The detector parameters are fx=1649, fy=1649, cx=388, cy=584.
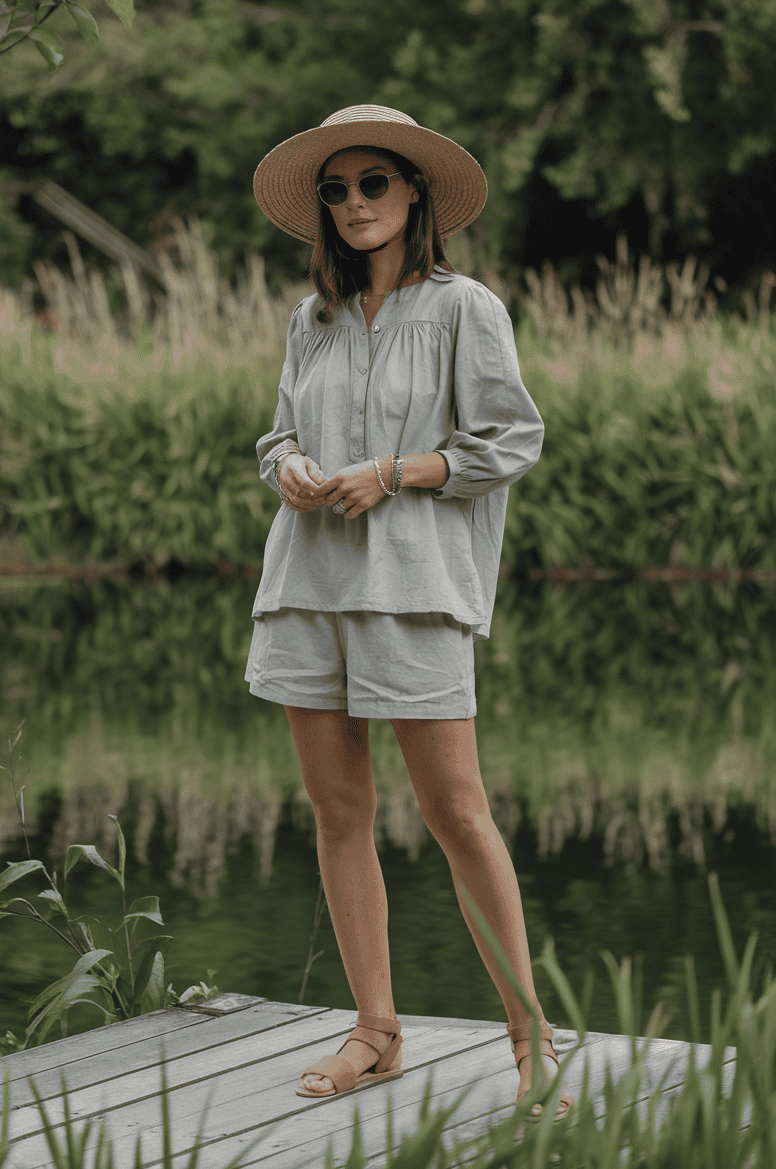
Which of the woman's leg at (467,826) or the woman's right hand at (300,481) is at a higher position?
the woman's right hand at (300,481)

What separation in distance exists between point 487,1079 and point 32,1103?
0.71 metres

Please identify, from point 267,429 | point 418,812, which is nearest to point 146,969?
point 418,812

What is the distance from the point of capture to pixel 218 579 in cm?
1093

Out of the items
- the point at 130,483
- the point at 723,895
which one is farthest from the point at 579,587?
the point at 723,895

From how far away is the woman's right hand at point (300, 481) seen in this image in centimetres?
259

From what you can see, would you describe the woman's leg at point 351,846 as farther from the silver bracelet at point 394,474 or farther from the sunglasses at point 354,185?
the sunglasses at point 354,185

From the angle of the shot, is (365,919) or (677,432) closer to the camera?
(365,919)

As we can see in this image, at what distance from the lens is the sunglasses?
2709 mm

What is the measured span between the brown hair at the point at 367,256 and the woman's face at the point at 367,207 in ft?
0.07

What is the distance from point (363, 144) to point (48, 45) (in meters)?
0.67

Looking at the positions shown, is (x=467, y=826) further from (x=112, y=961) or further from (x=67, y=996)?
(x=112, y=961)

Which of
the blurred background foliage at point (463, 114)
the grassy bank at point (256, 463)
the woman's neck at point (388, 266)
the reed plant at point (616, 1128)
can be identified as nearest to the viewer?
the reed plant at point (616, 1128)

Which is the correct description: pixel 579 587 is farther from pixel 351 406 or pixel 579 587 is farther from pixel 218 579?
pixel 351 406

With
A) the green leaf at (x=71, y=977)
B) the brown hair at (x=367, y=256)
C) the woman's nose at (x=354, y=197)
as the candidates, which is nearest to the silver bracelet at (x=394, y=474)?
the brown hair at (x=367, y=256)
